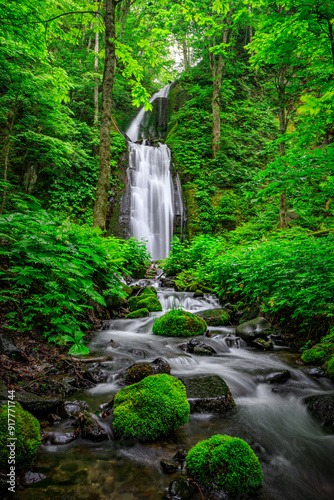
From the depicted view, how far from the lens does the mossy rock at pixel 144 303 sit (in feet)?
23.6

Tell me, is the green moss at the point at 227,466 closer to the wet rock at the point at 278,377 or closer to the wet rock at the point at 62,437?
the wet rock at the point at 62,437

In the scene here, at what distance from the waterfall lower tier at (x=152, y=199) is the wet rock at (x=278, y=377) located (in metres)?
9.96

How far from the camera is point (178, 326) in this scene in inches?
219

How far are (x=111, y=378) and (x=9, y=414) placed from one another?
153 cm

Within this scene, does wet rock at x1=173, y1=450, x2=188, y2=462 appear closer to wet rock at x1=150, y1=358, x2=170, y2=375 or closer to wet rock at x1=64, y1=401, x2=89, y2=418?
wet rock at x1=64, y1=401, x2=89, y2=418

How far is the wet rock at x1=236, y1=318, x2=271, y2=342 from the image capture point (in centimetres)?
541

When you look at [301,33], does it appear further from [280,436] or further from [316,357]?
[280,436]

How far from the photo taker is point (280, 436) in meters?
2.72

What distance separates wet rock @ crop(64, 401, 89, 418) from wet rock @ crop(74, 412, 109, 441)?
0.11 meters

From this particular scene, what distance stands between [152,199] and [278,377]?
11964mm

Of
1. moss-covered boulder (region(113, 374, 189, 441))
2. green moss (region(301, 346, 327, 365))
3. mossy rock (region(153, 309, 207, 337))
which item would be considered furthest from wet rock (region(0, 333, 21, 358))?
green moss (region(301, 346, 327, 365))

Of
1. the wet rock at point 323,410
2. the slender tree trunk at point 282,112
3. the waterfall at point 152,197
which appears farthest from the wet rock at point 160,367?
the waterfall at point 152,197

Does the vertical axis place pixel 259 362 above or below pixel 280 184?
below

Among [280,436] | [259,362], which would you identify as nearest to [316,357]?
[259,362]
